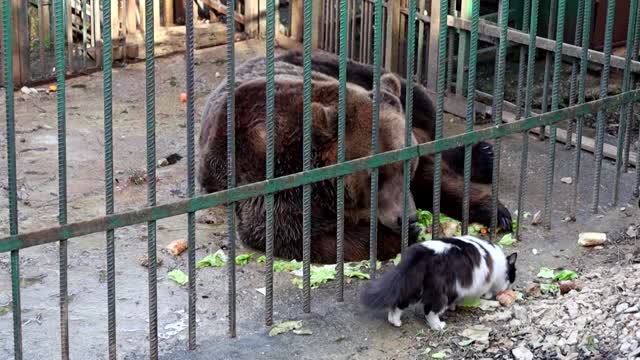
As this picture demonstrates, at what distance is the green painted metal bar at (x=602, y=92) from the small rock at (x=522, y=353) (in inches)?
86.1

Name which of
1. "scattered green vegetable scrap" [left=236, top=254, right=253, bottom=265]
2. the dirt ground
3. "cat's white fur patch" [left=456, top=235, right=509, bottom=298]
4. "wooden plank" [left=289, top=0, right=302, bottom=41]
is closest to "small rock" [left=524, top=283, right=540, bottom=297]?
the dirt ground

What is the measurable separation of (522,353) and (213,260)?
221 cm

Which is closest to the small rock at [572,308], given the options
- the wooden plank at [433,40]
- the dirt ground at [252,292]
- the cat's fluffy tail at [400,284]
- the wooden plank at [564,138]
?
Result: the dirt ground at [252,292]

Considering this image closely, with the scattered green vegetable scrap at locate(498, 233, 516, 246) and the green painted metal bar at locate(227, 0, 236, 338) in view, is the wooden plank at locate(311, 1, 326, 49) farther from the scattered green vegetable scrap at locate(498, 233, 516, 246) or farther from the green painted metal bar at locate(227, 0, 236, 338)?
the green painted metal bar at locate(227, 0, 236, 338)

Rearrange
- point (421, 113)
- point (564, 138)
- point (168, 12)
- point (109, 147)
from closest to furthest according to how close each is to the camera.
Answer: point (109, 147) → point (421, 113) → point (564, 138) → point (168, 12)

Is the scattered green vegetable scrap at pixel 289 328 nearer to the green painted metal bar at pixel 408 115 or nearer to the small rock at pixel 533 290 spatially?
the green painted metal bar at pixel 408 115

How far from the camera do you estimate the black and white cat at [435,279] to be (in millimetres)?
6137

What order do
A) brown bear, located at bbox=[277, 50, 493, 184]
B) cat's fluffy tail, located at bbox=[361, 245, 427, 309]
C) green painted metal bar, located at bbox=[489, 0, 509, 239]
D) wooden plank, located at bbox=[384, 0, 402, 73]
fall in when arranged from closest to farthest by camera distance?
cat's fluffy tail, located at bbox=[361, 245, 427, 309]
green painted metal bar, located at bbox=[489, 0, 509, 239]
brown bear, located at bbox=[277, 50, 493, 184]
wooden plank, located at bbox=[384, 0, 402, 73]

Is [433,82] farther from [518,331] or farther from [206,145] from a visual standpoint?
[518,331]

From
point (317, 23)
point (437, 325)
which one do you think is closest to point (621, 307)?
point (437, 325)

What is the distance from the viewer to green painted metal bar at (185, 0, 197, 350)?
18.7 feet

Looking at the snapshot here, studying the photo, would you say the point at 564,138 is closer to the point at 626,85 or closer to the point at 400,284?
the point at 626,85

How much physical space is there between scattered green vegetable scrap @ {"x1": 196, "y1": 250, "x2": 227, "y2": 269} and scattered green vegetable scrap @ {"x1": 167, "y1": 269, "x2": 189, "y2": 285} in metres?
0.17

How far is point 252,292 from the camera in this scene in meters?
6.91
